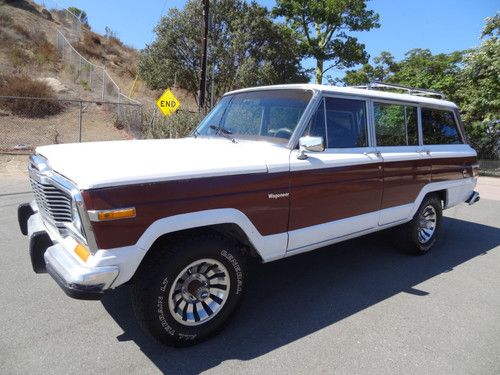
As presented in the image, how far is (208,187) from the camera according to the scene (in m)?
2.82

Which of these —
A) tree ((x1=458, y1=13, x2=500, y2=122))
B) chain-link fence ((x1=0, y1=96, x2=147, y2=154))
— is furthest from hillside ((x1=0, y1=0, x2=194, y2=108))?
tree ((x1=458, y1=13, x2=500, y2=122))

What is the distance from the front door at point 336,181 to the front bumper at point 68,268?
62.9 inches

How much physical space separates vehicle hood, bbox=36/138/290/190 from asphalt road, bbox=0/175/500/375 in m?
1.33

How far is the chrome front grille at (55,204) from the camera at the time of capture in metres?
2.81

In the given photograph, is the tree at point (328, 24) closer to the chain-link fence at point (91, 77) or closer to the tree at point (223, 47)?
the tree at point (223, 47)

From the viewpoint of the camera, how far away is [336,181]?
12.1 ft

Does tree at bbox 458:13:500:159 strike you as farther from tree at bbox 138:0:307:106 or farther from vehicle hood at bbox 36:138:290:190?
vehicle hood at bbox 36:138:290:190

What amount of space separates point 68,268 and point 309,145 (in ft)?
6.64

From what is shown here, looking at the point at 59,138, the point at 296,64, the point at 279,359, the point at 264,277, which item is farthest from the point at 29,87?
the point at 279,359

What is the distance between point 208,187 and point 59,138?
15431 millimetres

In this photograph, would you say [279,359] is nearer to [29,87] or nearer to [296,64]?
[29,87]

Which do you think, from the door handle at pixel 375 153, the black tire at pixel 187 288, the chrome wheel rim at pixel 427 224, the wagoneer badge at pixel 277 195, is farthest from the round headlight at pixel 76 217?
the chrome wheel rim at pixel 427 224

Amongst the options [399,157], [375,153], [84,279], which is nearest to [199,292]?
[84,279]

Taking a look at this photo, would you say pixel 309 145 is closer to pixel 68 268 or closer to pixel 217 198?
pixel 217 198
